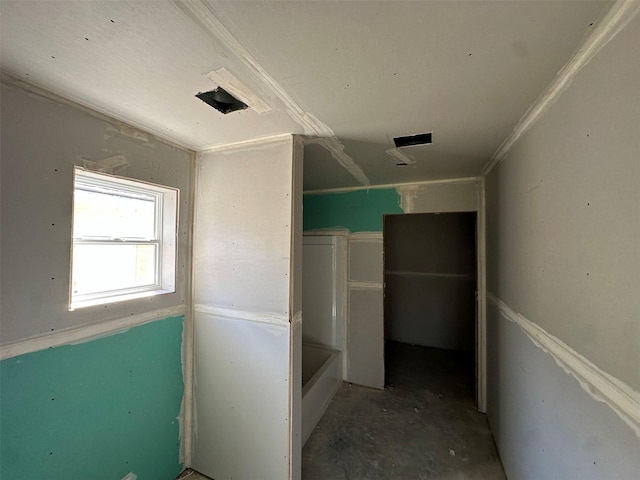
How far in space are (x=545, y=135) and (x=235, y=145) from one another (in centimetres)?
180

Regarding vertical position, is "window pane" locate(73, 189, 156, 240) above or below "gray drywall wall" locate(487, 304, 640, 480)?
above

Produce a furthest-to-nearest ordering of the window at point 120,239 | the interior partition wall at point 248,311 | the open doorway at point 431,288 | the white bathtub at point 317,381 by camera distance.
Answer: the open doorway at point 431,288 → the white bathtub at point 317,381 → the interior partition wall at point 248,311 → the window at point 120,239

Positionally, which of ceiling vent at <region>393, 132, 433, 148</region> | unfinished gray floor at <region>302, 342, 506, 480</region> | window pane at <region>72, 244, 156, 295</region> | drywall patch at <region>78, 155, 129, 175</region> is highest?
ceiling vent at <region>393, 132, 433, 148</region>

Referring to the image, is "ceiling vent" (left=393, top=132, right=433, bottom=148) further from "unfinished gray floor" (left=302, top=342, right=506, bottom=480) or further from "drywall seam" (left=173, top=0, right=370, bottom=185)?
"unfinished gray floor" (left=302, top=342, right=506, bottom=480)

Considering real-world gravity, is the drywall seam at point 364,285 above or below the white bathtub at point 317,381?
above

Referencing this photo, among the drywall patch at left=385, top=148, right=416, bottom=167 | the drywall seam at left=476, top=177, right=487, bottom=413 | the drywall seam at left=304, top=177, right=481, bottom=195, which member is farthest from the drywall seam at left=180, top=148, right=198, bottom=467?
the drywall seam at left=476, top=177, right=487, bottom=413

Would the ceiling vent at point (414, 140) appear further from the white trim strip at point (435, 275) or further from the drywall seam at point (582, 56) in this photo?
the white trim strip at point (435, 275)

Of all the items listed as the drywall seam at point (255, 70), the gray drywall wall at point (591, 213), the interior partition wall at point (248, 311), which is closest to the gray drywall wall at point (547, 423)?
the gray drywall wall at point (591, 213)

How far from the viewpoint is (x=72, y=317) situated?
4.14 feet

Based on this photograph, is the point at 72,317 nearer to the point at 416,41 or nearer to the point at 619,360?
the point at 416,41

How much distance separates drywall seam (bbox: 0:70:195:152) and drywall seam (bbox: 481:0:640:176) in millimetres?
2084

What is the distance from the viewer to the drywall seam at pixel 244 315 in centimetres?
158

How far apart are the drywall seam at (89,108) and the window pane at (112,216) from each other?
1.43 ft

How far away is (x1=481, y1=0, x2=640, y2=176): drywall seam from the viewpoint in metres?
0.69
